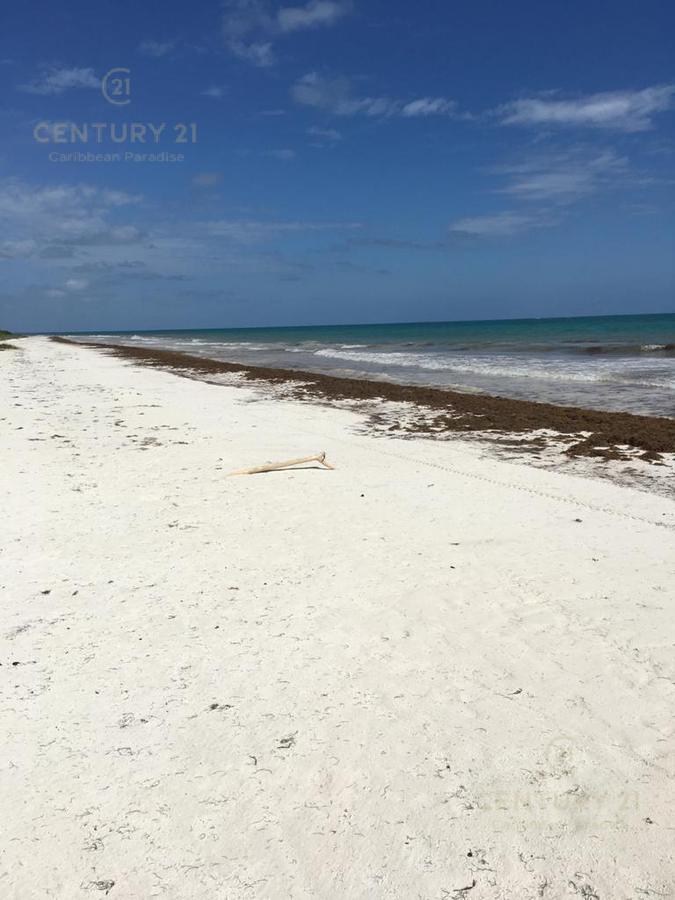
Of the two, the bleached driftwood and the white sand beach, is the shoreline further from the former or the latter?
the bleached driftwood

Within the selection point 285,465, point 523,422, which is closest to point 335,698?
point 285,465

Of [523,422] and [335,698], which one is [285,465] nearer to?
[335,698]

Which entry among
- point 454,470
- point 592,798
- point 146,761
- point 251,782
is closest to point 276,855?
point 251,782

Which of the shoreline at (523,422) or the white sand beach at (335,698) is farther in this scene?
the shoreline at (523,422)

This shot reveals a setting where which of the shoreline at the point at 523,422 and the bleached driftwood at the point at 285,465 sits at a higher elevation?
the shoreline at the point at 523,422

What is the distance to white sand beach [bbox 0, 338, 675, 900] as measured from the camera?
222 centimetres

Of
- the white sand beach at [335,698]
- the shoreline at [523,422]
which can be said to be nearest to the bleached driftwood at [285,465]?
the white sand beach at [335,698]

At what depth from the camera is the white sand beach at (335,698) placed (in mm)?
2221

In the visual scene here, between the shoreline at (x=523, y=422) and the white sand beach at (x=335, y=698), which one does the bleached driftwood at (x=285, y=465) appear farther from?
the shoreline at (x=523, y=422)

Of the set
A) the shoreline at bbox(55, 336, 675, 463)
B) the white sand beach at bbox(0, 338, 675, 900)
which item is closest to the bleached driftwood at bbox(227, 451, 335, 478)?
the white sand beach at bbox(0, 338, 675, 900)

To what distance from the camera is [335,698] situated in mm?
3135

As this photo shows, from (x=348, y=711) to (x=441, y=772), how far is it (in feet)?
1.84

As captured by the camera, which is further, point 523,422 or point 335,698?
point 523,422

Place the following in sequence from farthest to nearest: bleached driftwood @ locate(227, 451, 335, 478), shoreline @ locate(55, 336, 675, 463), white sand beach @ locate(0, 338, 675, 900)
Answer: shoreline @ locate(55, 336, 675, 463) → bleached driftwood @ locate(227, 451, 335, 478) → white sand beach @ locate(0, 338, 675, 900)
